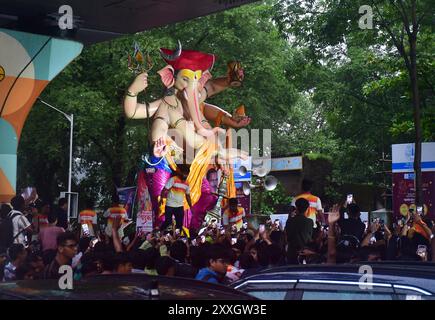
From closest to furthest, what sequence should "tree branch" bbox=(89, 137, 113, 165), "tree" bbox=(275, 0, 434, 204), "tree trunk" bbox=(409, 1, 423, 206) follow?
"tree trunk" bbox=(409, 1, 423, 206)
"tree" bbox=(275, 0, 434, 204)
"tree branch" bbox=(89, 137, 113, 165)

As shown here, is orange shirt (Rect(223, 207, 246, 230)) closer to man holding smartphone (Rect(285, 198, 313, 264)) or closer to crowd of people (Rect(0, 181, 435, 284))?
crowd of people (Rect(0, 181, 435, 284))

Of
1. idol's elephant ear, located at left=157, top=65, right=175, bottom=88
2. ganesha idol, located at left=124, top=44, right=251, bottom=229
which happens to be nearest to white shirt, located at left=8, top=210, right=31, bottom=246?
ganesha idol, located at left=124, top=44, right=251, bottom=229

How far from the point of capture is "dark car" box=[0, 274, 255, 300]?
3271 mm

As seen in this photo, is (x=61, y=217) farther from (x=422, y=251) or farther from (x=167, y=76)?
(x=167, y=76)

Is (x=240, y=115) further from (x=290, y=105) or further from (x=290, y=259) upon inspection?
(x=290, y=259)

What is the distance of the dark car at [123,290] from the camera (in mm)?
3271

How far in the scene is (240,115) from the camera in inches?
835

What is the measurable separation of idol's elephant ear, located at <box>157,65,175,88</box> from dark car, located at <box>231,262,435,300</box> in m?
15.6

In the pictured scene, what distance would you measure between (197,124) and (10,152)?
8.50 metres

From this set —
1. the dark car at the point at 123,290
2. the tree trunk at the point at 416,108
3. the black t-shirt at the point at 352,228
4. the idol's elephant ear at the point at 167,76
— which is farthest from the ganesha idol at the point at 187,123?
the dark car at the point at 123,290

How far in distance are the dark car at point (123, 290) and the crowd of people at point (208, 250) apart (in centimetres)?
194

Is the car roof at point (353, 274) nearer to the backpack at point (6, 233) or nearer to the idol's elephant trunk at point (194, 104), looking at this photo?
the backpack at point (6, 233)
